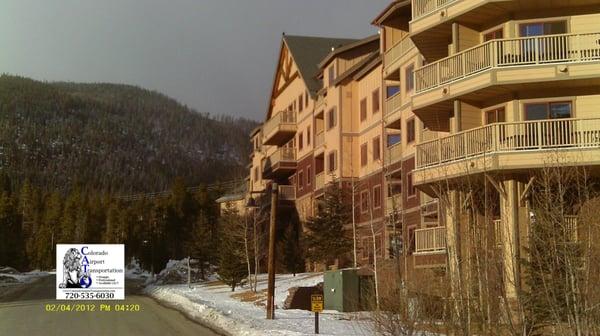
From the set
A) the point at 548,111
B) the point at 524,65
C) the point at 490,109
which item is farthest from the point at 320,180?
the point at 524,65

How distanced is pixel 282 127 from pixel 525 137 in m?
37.5

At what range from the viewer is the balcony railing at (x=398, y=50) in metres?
37.1

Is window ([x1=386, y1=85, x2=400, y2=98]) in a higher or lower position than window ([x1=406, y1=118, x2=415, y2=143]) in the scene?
higher

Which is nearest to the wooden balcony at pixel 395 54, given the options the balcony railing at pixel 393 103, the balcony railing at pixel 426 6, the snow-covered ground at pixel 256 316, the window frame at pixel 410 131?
the balcony railing at pixel 393 103

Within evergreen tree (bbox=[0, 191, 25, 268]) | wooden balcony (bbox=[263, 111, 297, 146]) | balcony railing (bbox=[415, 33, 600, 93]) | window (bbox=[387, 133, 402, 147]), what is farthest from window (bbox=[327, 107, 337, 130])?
evergreen tree (bbox=[0, 191, 25, 268])

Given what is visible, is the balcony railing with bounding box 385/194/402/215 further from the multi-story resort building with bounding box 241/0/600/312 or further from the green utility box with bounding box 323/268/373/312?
the green utility box with bounding box 323/268/373/312

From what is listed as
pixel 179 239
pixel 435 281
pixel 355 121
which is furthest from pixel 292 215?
pixel 435 281

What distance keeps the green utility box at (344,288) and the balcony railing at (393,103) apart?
1296 centimetres

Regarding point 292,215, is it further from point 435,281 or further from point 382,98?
point 435,281

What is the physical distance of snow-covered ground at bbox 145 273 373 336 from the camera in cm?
2142

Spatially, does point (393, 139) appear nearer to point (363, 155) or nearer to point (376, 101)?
point (376, 101)

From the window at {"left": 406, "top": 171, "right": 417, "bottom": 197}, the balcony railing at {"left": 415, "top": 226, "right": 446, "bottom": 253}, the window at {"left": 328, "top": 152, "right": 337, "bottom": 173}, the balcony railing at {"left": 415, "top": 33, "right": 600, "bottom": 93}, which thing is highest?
the balcony railing at {"left": 415, "top": 33, "right": 600, "bottom": 93}

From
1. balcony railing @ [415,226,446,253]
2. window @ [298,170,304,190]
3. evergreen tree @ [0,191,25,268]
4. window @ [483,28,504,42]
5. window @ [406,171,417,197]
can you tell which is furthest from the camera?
evergreen tree @ [0,191,25,268]
